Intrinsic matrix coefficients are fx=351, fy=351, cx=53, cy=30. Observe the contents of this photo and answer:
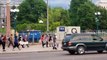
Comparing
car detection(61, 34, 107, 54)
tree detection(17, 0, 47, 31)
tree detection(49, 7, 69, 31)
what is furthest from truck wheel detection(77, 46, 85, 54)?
tree detection(17, 0, 47, 31)

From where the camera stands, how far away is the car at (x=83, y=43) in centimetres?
2809

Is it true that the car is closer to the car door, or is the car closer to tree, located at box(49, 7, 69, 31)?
the car door

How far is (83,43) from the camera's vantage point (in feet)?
93.2

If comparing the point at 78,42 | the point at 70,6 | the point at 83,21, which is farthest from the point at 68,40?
the point at 70,6

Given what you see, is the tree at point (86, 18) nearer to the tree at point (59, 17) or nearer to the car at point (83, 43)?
the tree at point (59, 17)

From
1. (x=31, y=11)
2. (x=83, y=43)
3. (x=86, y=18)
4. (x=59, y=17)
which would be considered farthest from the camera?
(x=59, y=17)

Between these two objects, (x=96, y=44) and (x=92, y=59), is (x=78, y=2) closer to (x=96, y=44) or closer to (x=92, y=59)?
(x=96, y=44)

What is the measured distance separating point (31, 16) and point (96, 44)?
79450 millimetres

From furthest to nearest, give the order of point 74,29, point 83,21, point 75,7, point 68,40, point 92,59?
1. point 75,7
2. point 83,21
3. point 74,29
4. point 68,40
5. point 92,59

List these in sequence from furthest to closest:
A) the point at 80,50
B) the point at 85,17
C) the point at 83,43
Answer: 1. the point at 85,17
2. the point at 83,43
3. the point at 80,50

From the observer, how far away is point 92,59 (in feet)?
71.0

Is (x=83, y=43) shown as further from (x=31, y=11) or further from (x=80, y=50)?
(x=31, y=11)

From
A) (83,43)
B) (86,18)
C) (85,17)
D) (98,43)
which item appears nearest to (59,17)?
(85,17)

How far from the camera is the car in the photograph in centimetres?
2809
